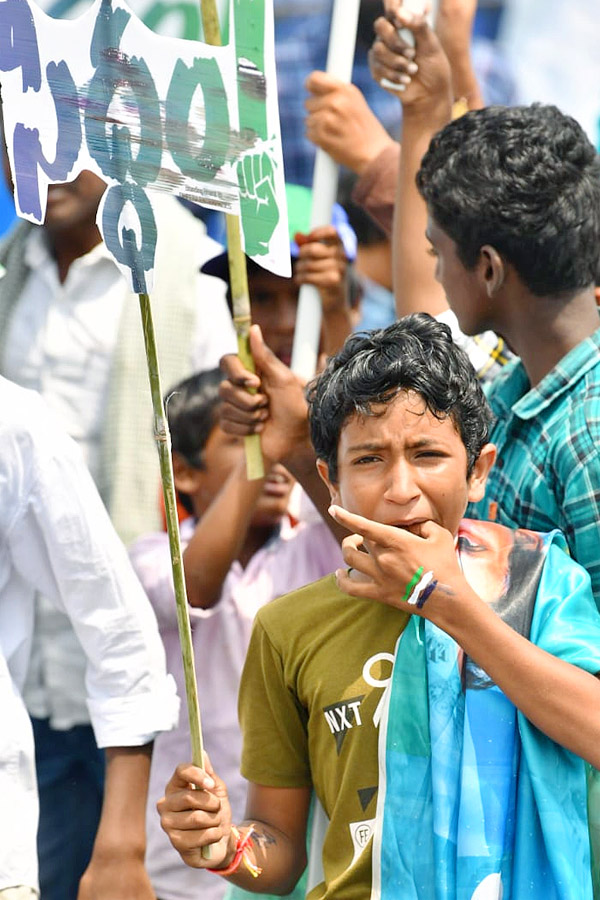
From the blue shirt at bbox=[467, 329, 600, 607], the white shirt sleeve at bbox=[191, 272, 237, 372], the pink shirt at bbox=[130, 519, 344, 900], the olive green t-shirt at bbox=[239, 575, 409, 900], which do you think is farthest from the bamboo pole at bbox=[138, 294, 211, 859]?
the white shirt sleeve at bbox=[191, 272, 237, 372]

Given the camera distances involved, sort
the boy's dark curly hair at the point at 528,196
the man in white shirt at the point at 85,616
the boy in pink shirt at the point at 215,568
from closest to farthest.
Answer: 1. the man in white shirt at the point at 85,616
2. the boy's dark curly hair at the point at 528,196
3. the boy in pink shirt at the point at 215,568

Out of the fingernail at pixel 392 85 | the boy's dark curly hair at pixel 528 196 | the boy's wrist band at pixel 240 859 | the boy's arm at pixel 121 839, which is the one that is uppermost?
the fingernail at pixel 392 85

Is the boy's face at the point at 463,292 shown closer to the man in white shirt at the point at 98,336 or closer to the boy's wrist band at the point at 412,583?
the boy's wrist band at the point at 412,583

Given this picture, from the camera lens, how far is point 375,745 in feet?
6.77

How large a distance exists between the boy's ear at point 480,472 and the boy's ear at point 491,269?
437 mm

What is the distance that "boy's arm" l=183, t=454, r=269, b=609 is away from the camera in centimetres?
302

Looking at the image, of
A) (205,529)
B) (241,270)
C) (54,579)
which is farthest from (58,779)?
(241,270)

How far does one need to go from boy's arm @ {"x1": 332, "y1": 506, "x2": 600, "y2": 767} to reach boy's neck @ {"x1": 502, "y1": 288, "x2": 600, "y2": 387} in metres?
0.72

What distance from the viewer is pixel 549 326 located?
8.36ft

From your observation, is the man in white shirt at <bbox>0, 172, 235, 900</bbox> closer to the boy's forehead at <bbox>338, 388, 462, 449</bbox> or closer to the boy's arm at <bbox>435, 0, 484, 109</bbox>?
the boy's arm at <bbox>435, 0, 484, 109</bbox>

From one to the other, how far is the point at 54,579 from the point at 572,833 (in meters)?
1.00

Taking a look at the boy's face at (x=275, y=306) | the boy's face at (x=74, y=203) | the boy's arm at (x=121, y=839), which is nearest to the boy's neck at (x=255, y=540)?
the boy's face at (x=275, y=306)

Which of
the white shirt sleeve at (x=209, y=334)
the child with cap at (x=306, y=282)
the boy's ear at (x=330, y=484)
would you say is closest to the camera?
the boy's ear at (x=330, y=484)

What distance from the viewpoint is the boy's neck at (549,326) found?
8.33 feet
